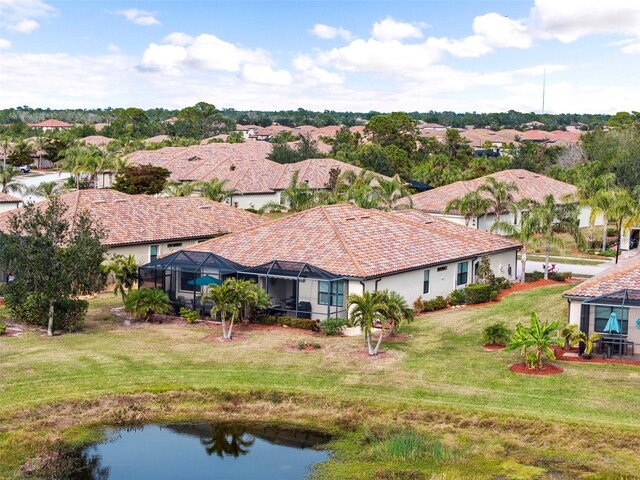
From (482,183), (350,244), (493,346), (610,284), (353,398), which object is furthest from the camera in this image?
(482,183)

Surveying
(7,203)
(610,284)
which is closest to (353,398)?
(610,284)

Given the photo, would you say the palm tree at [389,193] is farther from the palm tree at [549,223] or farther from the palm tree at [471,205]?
the palm tree at [549,223]

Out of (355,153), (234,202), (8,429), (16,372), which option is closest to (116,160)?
(234,202)

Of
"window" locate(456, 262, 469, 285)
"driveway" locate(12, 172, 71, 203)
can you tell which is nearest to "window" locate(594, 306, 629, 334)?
"window" locate(456, 262, 469, 285)

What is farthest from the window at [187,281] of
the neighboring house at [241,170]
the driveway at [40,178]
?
the driveway at [40,178]

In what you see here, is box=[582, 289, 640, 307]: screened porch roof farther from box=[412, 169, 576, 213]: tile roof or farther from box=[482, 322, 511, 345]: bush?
box=[412, 169, 576, 213]: tile roof

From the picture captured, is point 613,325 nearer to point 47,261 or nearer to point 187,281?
point 187,281
